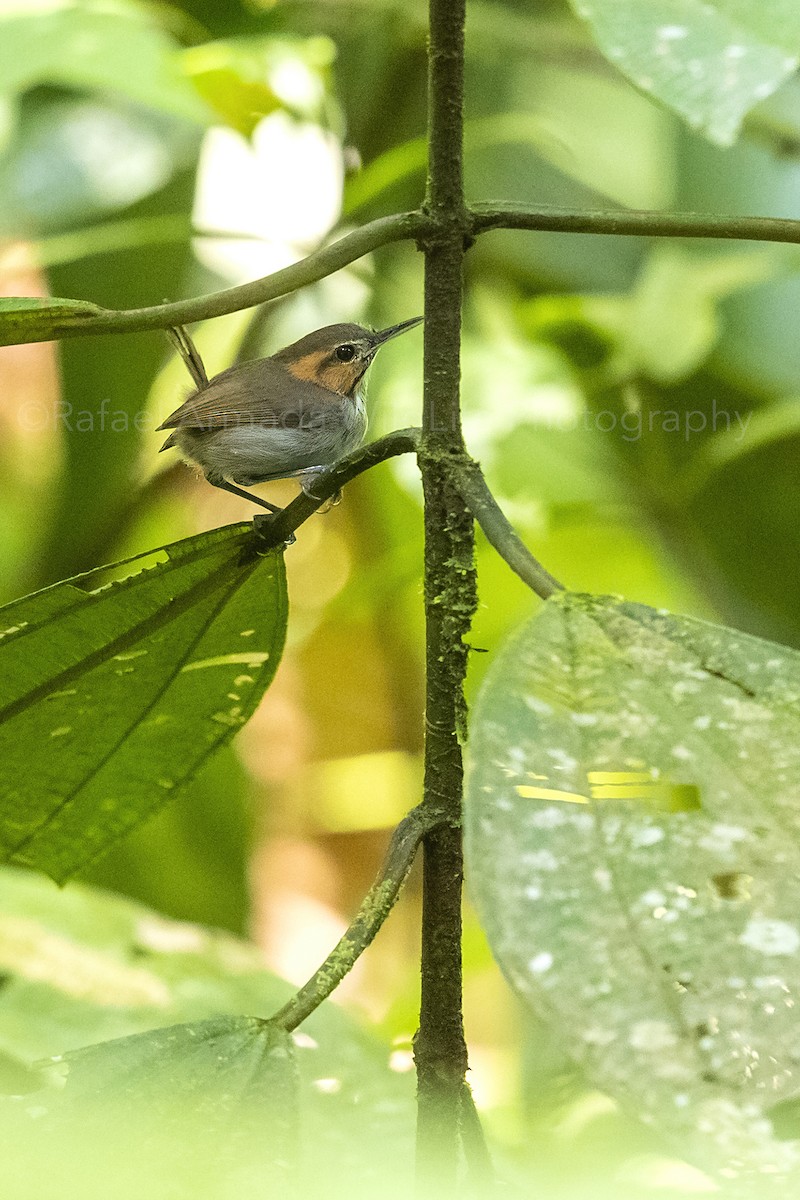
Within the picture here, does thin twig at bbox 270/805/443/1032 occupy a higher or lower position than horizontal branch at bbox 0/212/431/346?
lower

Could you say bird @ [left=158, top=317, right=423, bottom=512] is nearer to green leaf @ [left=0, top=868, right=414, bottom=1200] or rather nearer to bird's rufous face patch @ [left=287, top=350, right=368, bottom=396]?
bird's rufous face patch @ [left=287, top=350, right=368, bottom=396]

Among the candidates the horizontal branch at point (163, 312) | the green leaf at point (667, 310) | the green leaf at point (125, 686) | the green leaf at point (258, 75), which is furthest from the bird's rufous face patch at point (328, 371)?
the horizontal branch at point (163, 312)

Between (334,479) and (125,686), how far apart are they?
0.18 m

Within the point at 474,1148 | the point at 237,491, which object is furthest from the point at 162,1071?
the point at 237,491

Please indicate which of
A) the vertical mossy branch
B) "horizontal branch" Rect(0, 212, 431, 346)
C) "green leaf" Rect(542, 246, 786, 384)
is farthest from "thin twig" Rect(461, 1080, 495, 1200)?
"green leaf" Rect(542, 246, 786, 384)

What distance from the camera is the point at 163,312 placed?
17.2 inches

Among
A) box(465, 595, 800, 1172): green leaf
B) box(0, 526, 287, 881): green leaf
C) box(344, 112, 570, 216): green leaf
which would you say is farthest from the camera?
box(344, 112, 570, 216): green leaf

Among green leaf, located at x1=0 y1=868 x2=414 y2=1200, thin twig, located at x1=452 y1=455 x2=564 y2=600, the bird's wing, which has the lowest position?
green leaf, located at x1=0 y1=868 x2=414 y2=1200

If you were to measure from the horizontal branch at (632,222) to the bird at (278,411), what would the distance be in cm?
44

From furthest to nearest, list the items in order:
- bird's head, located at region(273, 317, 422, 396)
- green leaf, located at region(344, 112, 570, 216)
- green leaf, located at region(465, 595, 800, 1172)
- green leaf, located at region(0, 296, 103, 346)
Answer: green leaf, located at region(344, 112, 570, 216) → bird's head, located at region(273, 317, 422, 396) → green leaf, located at region(0, 296, 103, 346) → green leaf, located at region(465, 595, 800, 1172)

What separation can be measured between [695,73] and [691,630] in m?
0.19

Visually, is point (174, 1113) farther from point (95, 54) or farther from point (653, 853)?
→ point (95, 54)

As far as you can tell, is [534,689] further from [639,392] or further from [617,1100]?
[639,392]

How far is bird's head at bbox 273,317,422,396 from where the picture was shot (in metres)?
1.10
